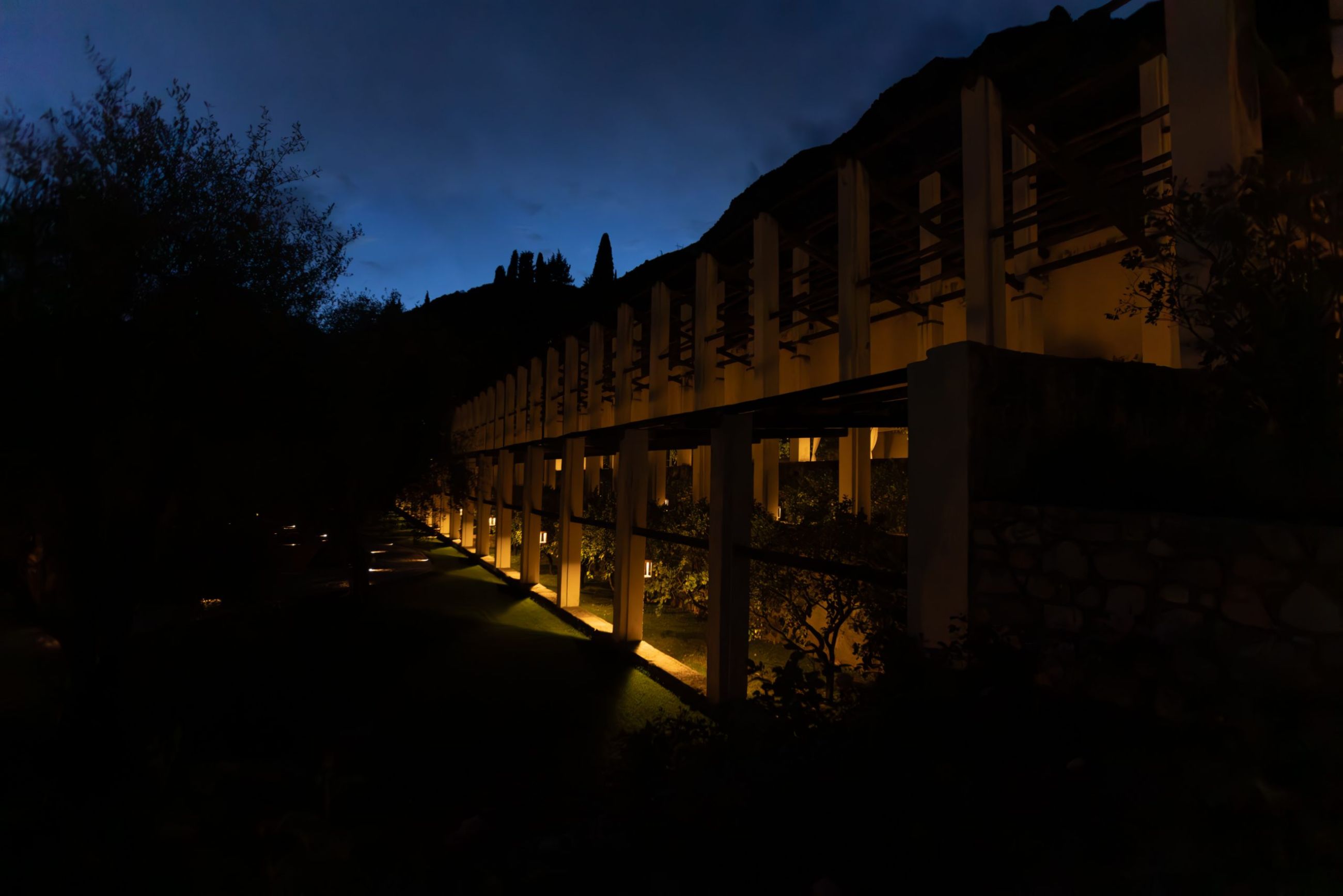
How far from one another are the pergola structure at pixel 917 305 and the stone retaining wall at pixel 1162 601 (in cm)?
40

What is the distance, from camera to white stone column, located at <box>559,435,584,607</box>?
13.8 m

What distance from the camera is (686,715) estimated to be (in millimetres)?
8258

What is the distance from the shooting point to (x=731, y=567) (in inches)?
318

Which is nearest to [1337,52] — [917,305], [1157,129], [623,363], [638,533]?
[1157,129]

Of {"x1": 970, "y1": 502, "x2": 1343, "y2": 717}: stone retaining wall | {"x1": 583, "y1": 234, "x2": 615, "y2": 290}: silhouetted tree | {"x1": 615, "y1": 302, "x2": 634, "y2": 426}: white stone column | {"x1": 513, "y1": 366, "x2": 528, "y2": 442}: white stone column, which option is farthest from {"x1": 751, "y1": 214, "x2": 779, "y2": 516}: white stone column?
{"x1": 583, "y1": 234, "x2": 615, "y2": 290}: silhouetted tree

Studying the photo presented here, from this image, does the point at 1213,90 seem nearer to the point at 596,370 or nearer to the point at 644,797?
the point at 644,797

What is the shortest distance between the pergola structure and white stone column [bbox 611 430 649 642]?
0.11 ft

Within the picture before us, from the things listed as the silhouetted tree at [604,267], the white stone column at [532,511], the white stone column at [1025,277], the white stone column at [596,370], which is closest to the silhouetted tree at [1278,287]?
the white stone column at [1025,277]

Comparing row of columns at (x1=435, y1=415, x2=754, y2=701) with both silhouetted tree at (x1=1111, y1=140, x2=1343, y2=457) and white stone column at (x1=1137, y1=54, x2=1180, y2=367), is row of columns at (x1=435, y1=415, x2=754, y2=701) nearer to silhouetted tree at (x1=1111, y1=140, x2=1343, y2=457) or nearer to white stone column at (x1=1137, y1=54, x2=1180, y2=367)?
silhouetted tree at (x1=1111, y1=140, x2=1343, y2=457)

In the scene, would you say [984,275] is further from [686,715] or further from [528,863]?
[528,863]

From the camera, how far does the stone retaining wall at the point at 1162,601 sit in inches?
128

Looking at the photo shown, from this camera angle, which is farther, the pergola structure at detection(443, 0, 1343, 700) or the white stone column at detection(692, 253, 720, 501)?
the white stone column at detection(692, 253, 720, 501)

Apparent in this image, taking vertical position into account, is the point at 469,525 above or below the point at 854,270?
below

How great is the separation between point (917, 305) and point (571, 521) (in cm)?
828
